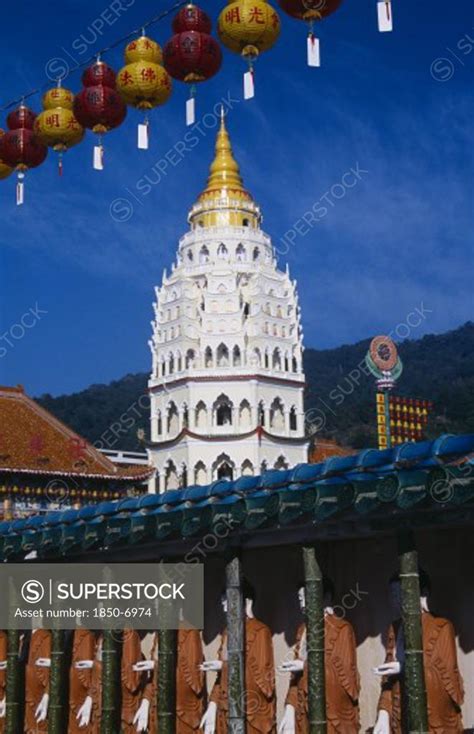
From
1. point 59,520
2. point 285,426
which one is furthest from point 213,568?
point 285,426

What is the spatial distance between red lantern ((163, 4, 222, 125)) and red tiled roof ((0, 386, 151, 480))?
1176 inches

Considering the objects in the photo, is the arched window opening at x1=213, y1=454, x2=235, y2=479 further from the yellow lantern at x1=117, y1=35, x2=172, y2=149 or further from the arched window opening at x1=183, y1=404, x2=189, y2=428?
the yellow lantern at x1=117, y1=35, x2=172, y2=149

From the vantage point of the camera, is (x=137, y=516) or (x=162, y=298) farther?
(x=162, y=298)

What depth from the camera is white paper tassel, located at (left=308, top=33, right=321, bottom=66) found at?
51.4 feet

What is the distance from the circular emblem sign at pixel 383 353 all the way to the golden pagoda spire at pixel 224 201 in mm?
15521

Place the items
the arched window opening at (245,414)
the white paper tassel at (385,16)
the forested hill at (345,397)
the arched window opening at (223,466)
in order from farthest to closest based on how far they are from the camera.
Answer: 1. the forested hill at (345,397)
2. the arched window opening at (245,414)
3. the arched window opening at (223,466)
4. the white paper tassel at (385,16)

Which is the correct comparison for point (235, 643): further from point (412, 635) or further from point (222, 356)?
point (222, 356)

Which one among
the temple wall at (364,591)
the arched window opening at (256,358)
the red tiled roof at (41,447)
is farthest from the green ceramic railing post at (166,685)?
the arched window opening at (256,358)

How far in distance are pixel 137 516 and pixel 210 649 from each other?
2.62 metres

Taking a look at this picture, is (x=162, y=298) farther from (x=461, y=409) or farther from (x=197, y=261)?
(x=461, y=409)

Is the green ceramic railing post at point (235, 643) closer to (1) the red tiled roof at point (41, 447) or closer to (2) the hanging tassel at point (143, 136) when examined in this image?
(2) the hanging tassel at point (143, 136)

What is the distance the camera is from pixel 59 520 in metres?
18.2

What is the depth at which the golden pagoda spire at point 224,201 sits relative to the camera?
2376 inches

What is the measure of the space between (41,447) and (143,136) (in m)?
31.8
